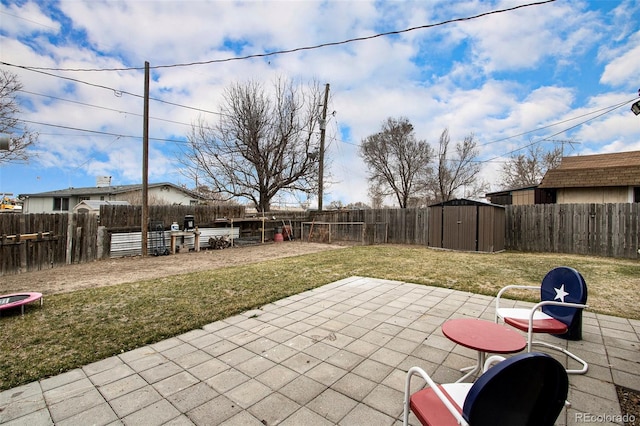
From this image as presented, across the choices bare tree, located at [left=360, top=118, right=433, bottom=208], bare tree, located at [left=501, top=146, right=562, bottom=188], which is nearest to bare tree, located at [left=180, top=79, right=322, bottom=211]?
bare tree, located at [left=360, top=118, right=433, bottom=208]

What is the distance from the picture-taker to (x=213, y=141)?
589 inches

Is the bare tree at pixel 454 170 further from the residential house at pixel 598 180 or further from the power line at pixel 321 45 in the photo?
the power line at pixel 321 45

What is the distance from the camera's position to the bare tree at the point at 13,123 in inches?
405

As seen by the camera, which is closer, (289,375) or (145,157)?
(289,375)

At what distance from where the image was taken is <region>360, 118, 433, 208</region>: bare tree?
969 inches

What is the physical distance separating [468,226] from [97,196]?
23796mm

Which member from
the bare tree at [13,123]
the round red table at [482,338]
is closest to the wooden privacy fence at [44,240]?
the bare tree at [13,123]

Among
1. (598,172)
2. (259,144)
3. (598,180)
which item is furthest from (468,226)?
(259,144)

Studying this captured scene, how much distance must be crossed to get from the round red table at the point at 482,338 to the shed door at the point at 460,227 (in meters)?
9.04

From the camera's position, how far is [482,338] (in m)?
2.00

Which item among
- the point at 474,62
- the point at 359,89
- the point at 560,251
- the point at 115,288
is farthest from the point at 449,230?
the point at 115,288

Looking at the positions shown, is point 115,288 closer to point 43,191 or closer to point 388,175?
point 388,175

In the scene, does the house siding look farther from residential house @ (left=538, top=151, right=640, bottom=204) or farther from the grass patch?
the grass patch

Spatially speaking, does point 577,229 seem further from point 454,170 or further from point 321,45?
point 454,170
